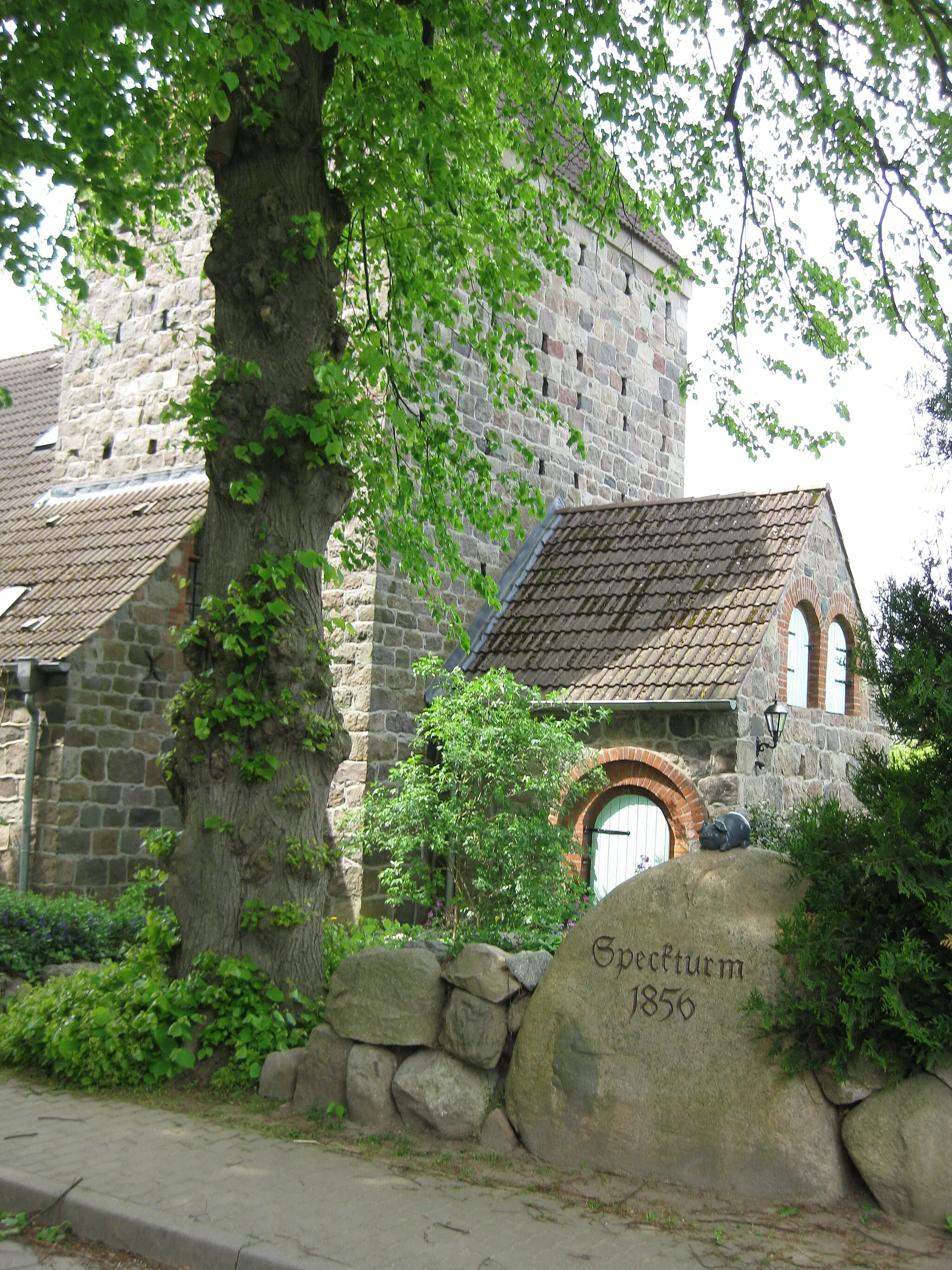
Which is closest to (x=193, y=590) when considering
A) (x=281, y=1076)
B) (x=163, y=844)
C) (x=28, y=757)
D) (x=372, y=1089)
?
(x=28, y=757)

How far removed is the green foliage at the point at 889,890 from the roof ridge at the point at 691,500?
8428 millimetres

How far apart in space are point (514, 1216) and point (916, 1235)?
1554 mm

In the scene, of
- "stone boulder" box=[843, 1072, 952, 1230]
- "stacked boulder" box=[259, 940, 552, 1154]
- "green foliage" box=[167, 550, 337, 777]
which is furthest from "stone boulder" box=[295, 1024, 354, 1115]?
"stone boulder" box=[843, 1072, 952, 1230]

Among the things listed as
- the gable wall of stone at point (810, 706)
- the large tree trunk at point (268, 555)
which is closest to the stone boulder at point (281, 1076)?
the large tree trunk at point (268, 555)

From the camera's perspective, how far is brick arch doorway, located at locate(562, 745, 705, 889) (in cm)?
1187

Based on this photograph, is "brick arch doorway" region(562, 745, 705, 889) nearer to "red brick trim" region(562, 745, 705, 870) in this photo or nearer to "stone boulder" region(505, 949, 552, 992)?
"red brick trim" region(562, 745, 705, 870)

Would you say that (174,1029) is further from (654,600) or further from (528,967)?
(654,600)

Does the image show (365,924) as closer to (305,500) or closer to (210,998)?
(210,998)

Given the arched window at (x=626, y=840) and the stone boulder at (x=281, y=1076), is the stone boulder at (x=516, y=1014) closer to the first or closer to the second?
the stone boulder at (x=281, y=1076)

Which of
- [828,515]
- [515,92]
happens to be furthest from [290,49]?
[828,515]

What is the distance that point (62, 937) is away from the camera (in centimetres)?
916

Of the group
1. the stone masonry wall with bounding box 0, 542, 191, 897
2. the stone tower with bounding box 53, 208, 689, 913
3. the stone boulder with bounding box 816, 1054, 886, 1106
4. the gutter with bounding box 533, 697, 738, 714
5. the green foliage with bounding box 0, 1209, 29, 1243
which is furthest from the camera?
the stone tower with bounding box 53, 208, 689, 913

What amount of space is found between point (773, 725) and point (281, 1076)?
7011mm

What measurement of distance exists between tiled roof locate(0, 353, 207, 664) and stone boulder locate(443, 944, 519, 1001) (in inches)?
262
